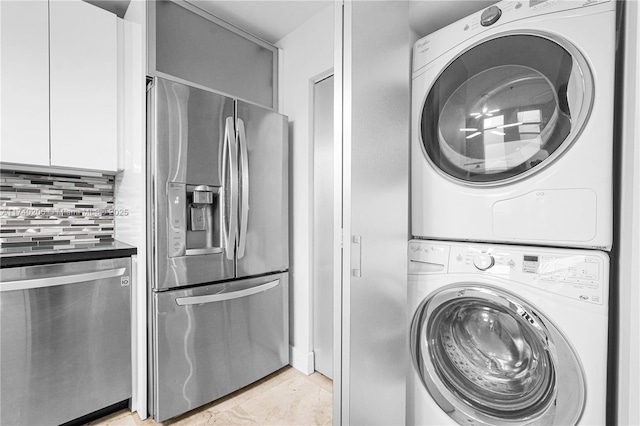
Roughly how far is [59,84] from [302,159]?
1413 millimetres

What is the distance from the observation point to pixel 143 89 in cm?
161

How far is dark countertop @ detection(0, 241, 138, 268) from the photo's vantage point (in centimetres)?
131

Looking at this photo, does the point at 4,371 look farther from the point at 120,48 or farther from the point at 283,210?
the point at 120,48

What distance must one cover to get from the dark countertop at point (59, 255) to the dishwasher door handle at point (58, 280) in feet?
0.24

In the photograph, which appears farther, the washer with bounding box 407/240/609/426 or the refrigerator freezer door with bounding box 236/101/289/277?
the refrigerator freezer door with bounding box 236/101/289/277

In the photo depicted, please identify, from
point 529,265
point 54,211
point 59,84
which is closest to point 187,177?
point 59,84

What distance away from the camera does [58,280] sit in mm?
1401

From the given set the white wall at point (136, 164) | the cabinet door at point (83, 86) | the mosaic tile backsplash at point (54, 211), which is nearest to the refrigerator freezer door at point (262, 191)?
the white wall at point (136, 164)

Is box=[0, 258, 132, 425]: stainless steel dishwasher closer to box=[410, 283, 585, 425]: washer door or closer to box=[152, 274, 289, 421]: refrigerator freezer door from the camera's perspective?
box=[152, 274, 289, 421]: refrigerator freezer door

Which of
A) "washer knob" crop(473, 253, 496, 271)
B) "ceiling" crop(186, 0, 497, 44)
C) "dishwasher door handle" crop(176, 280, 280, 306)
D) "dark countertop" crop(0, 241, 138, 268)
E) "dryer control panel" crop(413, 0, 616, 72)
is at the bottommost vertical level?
"dishwasher door handle" crop(176, 280, 280, 306)

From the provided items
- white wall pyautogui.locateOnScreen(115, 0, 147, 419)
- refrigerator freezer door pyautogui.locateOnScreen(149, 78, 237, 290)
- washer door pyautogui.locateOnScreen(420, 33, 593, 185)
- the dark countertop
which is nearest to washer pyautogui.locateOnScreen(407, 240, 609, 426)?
→ washer door pyautogui.locateOnScreen(420, 33, 593, 185)

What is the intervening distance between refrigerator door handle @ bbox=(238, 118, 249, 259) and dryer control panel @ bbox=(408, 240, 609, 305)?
1.05m

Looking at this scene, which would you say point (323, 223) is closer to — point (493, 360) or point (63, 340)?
point (493, 360)


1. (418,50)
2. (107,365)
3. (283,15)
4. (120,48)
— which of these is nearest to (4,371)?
(107,365)
